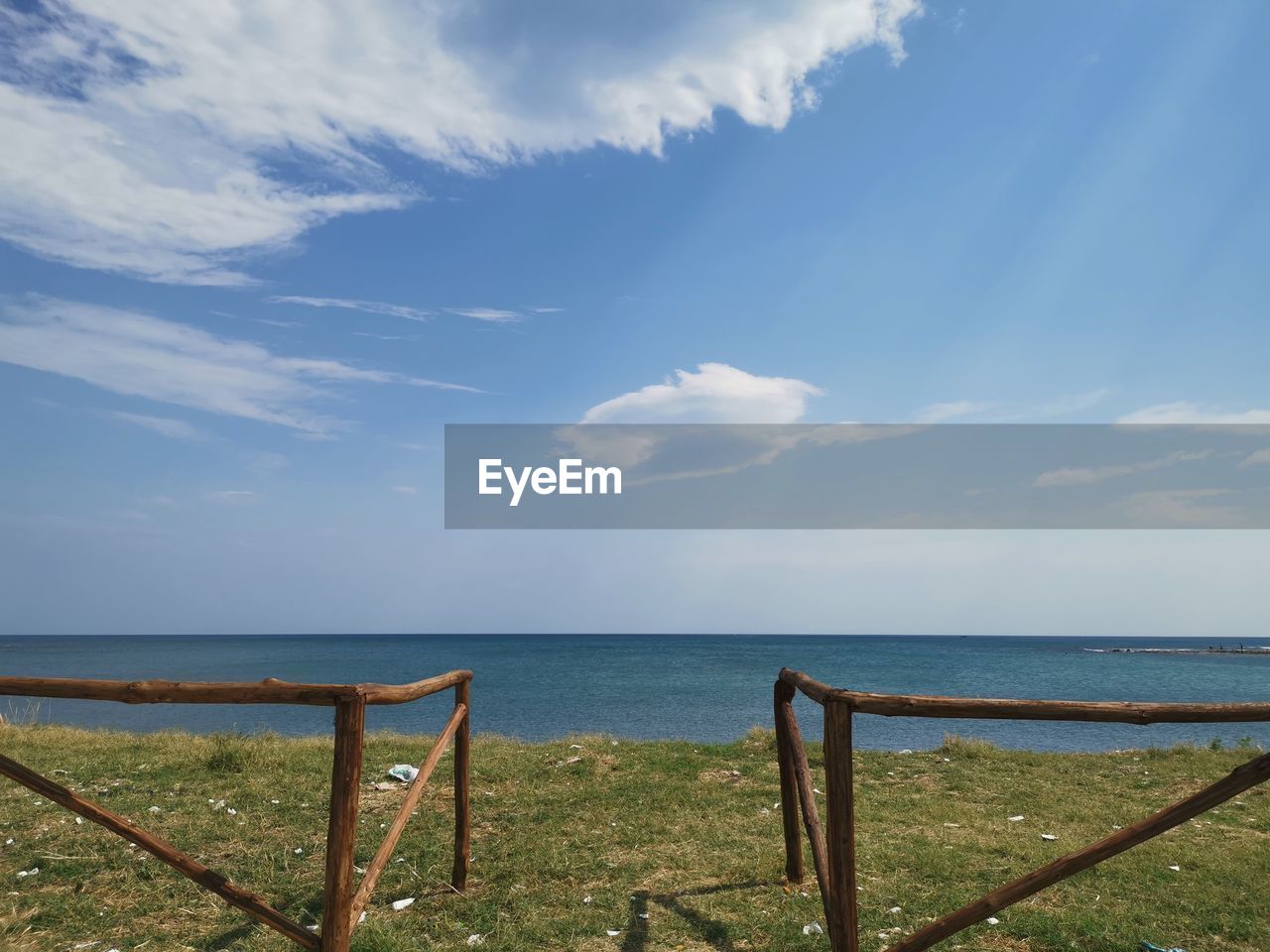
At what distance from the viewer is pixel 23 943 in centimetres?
566

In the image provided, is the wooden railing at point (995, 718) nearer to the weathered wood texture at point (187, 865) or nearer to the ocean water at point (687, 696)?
the weathered wood texture at point (187, 865)

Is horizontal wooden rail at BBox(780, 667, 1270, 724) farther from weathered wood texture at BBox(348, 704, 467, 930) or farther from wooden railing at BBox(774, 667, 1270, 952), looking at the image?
weathered wood texture at BBox(348, 704, 467, 930)

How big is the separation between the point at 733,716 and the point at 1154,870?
33060 mm

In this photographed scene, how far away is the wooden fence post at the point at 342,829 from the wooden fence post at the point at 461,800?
232 centimetres

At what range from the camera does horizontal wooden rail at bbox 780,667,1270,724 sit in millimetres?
4590

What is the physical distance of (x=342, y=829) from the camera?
4.50 meters

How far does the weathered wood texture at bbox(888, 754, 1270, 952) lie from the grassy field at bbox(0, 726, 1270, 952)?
163cm

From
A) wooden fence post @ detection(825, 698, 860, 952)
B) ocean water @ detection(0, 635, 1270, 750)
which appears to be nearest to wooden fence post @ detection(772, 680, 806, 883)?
wooden fence post @ detection(825, 698, 860, 952)

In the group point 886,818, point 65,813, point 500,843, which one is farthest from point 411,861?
point 886,818

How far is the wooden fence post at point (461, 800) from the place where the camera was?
7.04 meters

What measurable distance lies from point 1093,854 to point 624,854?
15.8 feet

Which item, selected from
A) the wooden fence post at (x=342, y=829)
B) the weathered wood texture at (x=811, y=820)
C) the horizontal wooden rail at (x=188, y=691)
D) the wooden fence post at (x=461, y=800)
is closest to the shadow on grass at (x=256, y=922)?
the wooden fence post at (x=461, y=800)

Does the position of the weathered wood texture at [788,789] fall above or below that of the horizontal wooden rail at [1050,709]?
below

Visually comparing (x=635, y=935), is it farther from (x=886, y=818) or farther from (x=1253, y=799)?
(x=1253, y=799)
